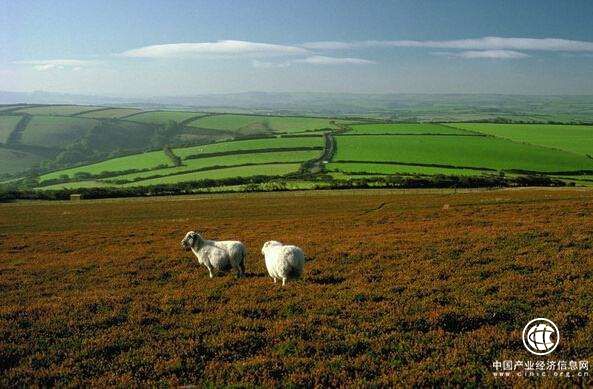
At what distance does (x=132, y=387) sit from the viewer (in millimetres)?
8930

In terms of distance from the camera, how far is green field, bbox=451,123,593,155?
132250mm

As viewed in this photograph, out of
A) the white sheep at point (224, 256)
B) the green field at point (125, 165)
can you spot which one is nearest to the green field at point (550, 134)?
the green field at point (125, 165)

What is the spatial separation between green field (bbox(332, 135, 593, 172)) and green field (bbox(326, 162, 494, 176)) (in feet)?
17.0

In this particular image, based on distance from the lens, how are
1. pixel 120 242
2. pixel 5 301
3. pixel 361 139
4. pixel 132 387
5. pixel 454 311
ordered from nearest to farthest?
pixel 132 387 < pixel 454 311 < pixel 5 301 < pixel 120 242 < pixel 361 139

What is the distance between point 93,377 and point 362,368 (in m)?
6.17

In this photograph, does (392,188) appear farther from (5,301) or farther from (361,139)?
(5,301)

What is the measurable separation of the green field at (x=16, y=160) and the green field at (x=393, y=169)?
5440 inches

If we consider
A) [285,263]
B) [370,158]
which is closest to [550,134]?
[370,158]

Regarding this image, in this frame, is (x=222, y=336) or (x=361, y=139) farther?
(x=361, y=139)

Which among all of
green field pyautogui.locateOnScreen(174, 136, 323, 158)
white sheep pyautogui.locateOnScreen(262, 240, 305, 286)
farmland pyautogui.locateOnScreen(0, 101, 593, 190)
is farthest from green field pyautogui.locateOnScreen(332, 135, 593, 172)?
white sheep pyautogui.locateOnScreen(262, 240, 305, 286)

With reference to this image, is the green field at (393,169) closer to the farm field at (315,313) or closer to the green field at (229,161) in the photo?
the green field at (229,161)

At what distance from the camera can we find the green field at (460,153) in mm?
108812

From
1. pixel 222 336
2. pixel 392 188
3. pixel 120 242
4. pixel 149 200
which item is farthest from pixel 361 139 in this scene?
pixel 222 336

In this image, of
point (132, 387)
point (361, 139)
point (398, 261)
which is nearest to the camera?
point (132, 387)
